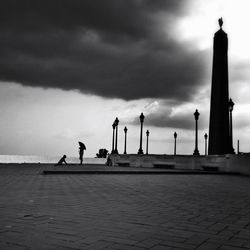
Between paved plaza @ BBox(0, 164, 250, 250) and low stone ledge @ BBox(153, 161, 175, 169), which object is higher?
low stone ledge @ BBox(153, 161, 175, 169)

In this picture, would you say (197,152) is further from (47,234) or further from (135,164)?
(47,234)

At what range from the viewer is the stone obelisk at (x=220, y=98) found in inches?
1140

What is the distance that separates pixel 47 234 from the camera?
14.9 ft

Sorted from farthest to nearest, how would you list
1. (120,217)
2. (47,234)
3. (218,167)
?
(218,167)
(120,217)
(47,234)

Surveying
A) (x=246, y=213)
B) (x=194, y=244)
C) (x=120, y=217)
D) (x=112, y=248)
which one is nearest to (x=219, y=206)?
(x=246, y=213)

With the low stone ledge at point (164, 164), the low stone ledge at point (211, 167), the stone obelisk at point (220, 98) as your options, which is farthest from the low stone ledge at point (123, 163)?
the low stone ledge at point (211, 167)

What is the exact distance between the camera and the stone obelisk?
2895 cm

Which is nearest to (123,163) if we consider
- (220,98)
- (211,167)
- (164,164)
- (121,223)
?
(164,164)

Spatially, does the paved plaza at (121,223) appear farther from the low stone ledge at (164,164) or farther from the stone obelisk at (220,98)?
the low stone ledge at (164,164)

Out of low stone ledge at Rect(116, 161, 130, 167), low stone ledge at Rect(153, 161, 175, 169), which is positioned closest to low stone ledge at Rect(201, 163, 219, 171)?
low stone ledge at Rect(153, 161, 175, 169)

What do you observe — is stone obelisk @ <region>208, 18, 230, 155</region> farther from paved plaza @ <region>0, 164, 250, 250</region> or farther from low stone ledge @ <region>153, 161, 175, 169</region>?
paved plaza @ <region>0, 164, 250, 250</region>

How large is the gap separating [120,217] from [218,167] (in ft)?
70.1

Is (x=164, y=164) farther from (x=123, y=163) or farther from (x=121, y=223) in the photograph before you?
(x=121, y=223)

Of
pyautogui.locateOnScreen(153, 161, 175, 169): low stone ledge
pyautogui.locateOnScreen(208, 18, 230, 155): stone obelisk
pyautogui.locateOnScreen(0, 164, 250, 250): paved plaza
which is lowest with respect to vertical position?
pyautogui.locateOnScreen(0, 164, 250, 250): paved plaza
